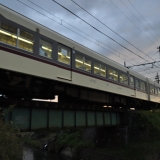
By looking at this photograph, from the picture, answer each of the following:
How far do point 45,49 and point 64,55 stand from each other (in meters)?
1.30

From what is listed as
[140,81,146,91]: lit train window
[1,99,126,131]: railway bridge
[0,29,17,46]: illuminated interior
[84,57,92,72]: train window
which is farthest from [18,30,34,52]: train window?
[140,81,146,91]: lit train window

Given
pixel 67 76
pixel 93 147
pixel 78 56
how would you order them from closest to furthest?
pixel 67 76 < pixel 78 56 < pixel 93 147

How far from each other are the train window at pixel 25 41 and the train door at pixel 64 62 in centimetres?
171

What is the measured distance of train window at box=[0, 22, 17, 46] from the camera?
24.5 feet

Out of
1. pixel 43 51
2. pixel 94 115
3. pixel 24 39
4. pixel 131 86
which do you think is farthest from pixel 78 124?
pixel 24 39

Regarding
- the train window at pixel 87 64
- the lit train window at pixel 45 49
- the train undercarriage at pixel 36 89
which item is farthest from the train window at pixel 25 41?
the train window at pixel 87 64

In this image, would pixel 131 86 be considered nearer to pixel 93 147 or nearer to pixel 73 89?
pixel 73 89

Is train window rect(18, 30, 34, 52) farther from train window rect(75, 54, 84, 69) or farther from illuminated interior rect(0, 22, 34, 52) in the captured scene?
train window rect(75, 54, 84, 69)

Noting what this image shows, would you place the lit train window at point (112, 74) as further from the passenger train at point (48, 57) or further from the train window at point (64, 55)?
the train window at point (64, 55)

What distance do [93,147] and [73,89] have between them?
495 inches

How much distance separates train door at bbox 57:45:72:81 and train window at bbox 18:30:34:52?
171cm

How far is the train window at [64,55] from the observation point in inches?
393

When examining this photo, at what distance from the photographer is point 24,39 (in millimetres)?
8328

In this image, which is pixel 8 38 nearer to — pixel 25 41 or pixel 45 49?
pixel 25 41
